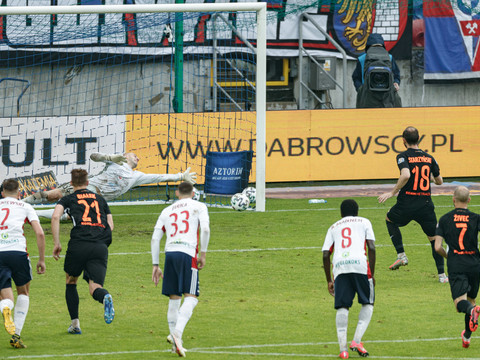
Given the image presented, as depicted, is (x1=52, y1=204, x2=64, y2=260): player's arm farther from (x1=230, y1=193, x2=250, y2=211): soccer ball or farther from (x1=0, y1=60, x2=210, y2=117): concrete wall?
(x1=0, y1=60, x2=210, y2=117): concrete wall

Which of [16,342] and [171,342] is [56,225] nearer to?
[16,342]

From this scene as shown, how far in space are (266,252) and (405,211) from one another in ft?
9.42

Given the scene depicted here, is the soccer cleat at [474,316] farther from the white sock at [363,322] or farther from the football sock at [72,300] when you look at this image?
the football sock at [72,300]

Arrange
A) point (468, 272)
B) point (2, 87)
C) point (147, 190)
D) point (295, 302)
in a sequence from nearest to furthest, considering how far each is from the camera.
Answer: point (468, 272) < point (295, 302) < point (147, 190) < point (2, 87)

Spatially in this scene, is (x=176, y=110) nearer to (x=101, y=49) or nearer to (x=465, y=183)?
(x=101, y=49)

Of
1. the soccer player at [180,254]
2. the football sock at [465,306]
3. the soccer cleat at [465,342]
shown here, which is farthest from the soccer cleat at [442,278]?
the soccer player at [180,254]

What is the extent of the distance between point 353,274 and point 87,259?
2.94 metres

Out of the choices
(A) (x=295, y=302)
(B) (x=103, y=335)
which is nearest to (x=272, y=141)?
(A) (x=295, y=302)

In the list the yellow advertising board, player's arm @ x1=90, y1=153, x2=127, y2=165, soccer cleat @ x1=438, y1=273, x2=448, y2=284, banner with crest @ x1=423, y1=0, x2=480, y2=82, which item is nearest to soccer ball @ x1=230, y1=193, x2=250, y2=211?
the yellow advertising board

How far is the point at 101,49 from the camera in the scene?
26375 mm

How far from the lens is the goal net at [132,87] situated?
20.4 m

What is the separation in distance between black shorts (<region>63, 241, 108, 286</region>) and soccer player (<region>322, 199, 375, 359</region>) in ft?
8.32

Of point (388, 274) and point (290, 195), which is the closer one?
point (388, 274)

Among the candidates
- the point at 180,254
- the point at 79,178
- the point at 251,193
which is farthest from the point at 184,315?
the point at 251,193
